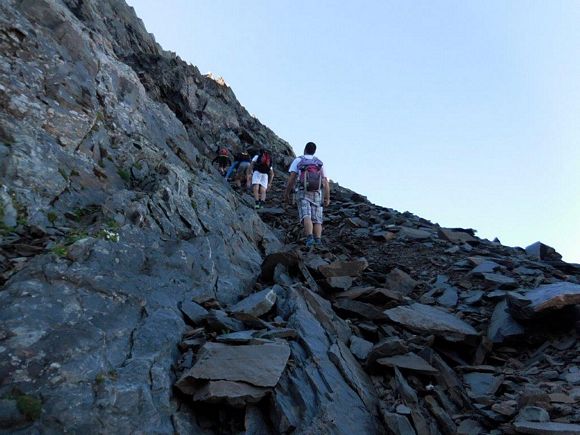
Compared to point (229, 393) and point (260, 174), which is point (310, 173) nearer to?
point (260, 174)

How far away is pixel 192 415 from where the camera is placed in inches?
200

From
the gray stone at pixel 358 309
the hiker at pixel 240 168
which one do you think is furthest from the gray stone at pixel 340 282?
the hiker at pixel 240 168

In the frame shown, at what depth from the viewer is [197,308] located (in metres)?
6.96

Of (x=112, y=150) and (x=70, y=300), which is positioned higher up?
(x=112, y=150)

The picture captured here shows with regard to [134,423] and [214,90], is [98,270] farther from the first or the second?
[214,90]

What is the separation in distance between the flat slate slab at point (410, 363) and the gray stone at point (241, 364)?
170 cm

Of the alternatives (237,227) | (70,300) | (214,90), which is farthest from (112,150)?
(214,90)

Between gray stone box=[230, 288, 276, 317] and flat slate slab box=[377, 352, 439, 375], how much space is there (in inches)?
80.9

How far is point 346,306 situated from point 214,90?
28.3 m

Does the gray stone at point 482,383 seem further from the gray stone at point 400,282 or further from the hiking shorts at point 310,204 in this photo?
the hiking shorts at point 310,204

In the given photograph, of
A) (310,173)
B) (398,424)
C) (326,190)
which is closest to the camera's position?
(398,424)

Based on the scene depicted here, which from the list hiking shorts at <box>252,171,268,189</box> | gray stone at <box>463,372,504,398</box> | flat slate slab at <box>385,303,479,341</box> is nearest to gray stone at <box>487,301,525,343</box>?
flat slate slab at <box>385,303,479,341</box>

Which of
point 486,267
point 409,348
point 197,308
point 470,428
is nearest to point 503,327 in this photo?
point 409,348

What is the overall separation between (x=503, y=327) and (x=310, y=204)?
642cm
